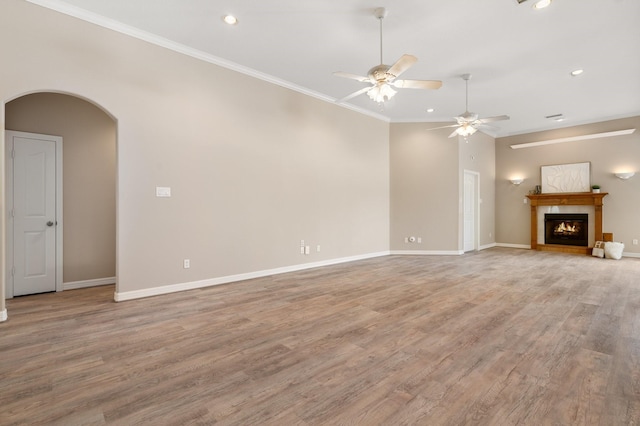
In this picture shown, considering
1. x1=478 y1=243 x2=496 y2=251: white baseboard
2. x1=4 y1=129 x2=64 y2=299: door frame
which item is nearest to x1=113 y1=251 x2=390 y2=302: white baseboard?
x1=4 y1=129 x2=64 y2=299: door frame

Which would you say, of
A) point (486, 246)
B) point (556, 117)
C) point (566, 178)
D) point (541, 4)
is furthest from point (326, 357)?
point (566, 178)

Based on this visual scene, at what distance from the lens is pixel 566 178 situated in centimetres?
796

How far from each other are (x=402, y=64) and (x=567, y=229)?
7922mm

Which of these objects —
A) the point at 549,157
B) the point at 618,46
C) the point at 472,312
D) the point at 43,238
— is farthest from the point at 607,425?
the point at 549,157

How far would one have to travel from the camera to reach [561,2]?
3229mm

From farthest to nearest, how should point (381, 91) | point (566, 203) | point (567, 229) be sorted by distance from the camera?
point (567, 229), point (566, 203), point (381, 91)

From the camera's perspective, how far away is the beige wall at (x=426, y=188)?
7332 millimetres

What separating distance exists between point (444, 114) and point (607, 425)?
676 centimetres

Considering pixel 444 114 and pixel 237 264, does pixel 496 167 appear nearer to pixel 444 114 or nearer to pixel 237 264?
pixel 444 114

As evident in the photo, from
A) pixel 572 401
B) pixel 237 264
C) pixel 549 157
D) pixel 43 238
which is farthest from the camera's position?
pixel 549 157

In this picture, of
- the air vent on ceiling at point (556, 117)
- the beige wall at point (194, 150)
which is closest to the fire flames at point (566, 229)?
the air vent on ceiling at point (556, 117)

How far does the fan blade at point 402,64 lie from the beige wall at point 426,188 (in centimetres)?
428

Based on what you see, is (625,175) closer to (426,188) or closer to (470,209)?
(470,209)

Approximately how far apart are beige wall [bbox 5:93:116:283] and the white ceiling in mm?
1513
